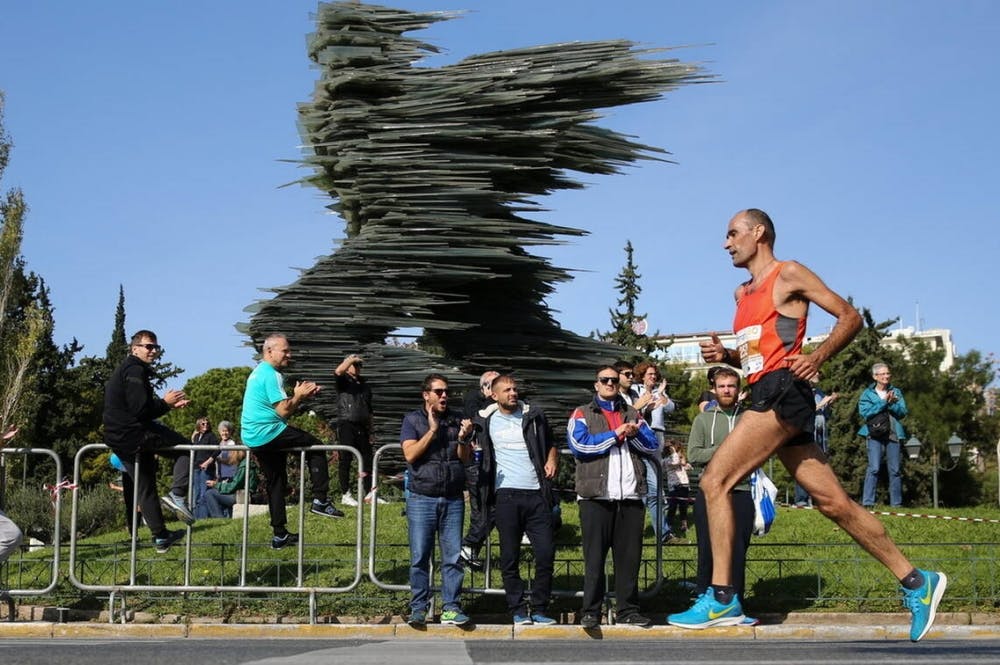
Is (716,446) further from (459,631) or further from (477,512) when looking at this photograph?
(459,631)

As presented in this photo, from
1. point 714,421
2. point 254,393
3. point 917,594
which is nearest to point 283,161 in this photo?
point 254,393

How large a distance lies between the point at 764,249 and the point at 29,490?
686 inches

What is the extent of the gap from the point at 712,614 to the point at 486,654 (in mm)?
1512

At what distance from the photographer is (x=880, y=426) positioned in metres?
15.5

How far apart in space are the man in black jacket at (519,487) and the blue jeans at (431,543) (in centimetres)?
35

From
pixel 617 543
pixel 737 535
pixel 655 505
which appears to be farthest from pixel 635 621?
pixel 655 505

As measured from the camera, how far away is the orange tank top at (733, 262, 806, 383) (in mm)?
6324

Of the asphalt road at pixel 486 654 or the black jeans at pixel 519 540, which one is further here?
the black jeans at pixel 519 540

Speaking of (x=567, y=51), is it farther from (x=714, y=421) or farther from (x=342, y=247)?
(x=714, y=421)

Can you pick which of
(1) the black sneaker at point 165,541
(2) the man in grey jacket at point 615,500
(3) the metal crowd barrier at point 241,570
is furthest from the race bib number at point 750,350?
(1) the black sneaker at point 165,541

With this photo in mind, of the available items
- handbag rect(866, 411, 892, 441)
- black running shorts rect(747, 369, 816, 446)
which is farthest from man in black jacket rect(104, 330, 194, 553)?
handbag rect(866, 411, 892, 441)

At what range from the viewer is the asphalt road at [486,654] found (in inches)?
215

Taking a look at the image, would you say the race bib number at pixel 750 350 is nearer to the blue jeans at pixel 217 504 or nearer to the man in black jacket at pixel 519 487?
the man in black jacket at pixel 519 487

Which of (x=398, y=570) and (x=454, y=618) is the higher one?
(x=398, y=570)
